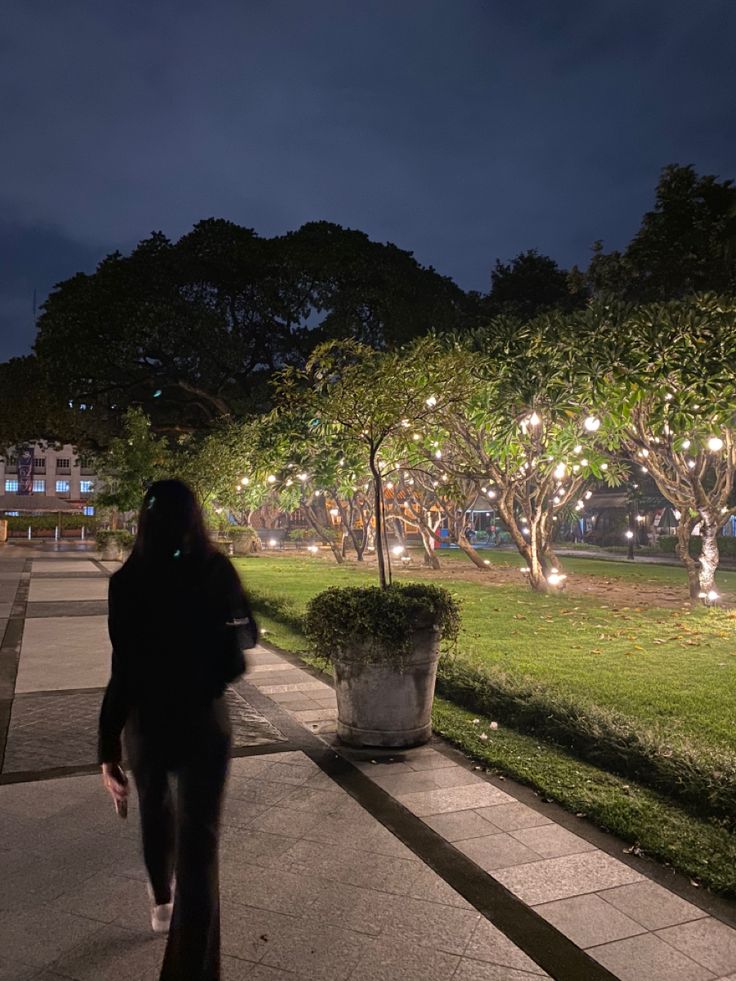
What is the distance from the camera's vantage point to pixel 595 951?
→ 10.8 ft

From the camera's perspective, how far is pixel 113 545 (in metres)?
31.4

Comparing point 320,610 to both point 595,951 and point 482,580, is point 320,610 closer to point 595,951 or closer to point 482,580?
point 595,951

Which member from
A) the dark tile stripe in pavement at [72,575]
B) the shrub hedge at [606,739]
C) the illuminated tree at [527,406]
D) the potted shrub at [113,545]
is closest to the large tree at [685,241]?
the illuminated tree at [527,406]

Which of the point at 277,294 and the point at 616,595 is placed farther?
the point at 277,294

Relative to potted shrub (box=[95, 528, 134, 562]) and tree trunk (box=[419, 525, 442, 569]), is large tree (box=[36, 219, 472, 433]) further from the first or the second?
tree trunk (box=[419, 525, 442, 569])

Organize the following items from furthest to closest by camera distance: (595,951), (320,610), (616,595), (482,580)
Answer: (482,580), (616,595), (320,610), (595,951)

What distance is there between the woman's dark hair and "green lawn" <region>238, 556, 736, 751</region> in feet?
13.8

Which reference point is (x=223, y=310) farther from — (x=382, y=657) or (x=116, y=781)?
(x=116, y=781)

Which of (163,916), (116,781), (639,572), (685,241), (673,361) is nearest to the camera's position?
(116,781)

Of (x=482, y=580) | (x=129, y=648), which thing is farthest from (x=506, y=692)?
(x=482, y=580)

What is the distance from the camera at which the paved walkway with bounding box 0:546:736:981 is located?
3.23 metres

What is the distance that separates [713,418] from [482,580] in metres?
11.0

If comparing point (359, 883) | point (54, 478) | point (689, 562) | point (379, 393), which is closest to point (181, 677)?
point (359, 883)

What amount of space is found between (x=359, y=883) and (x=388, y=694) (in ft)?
7.47
